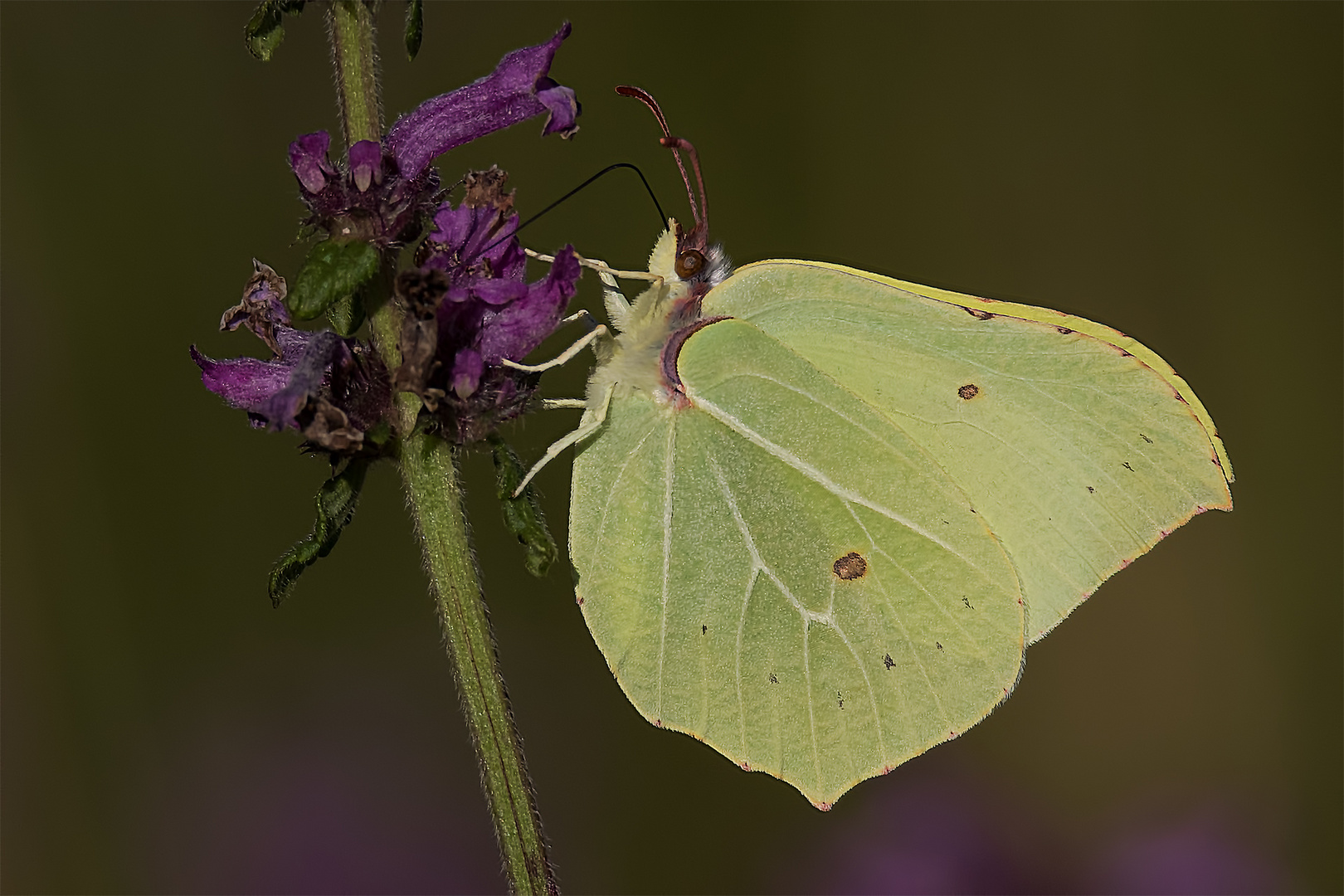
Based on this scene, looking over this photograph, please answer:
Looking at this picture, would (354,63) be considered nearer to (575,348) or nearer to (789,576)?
(575,348)

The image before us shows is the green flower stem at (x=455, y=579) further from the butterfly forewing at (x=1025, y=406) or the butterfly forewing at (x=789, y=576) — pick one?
the butterfly forewing at (x=1025, y=406)

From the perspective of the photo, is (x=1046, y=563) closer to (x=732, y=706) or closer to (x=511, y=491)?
(x=732, y=706)

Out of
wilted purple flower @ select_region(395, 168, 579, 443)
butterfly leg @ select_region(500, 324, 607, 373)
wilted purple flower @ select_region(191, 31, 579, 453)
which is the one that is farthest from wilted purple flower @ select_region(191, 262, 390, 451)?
butterfly leg @ select_region(500, 324, 607, 373)

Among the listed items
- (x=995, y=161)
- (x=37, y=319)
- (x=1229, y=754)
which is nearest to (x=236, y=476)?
(x=37, y=319)

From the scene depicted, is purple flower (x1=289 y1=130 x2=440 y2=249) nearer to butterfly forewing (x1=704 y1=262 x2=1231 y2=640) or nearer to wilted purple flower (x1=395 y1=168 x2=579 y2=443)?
wilted purple flower (x1=395 y1=168 x2=579 y2=443)

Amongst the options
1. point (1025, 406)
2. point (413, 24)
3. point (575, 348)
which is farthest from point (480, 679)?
point (1025, 406)

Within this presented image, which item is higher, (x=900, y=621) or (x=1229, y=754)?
(x=900, y=621)
